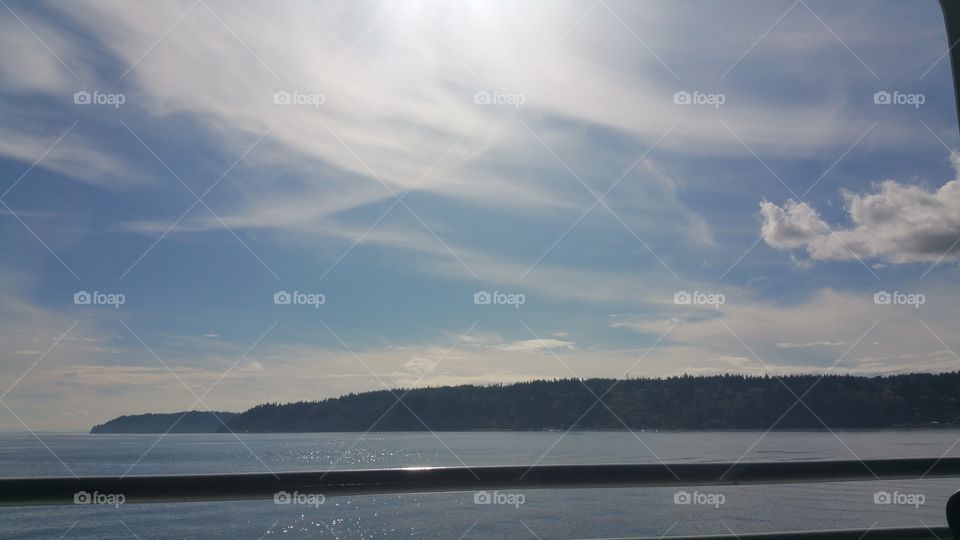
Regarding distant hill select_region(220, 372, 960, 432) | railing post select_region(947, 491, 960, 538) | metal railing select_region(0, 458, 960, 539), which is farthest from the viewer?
distant hill select_region(220, 372, 960, 432)

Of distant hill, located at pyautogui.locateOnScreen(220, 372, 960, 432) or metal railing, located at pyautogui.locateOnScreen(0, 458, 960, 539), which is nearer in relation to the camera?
metal railing, located at pyautogui.locateOnScreen(0, 458, 960, 539)

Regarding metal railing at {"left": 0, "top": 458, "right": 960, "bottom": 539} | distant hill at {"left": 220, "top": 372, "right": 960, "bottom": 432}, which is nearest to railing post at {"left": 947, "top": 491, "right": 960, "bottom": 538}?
metal railing at {"left": 0, "top": 458, "right": 960, "bottom": 539}

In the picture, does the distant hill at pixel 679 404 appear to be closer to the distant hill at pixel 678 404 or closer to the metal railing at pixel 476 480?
the distant hill at pixel 678 404

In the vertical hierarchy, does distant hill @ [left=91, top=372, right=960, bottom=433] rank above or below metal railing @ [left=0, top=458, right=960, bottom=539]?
above

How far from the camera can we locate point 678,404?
17.2m

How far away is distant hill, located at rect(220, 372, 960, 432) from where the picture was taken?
1568cm

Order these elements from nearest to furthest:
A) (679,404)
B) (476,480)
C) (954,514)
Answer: (954,514), (476,480), (679,404)

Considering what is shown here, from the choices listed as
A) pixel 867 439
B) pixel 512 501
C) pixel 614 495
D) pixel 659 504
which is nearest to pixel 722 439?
pixel 867 439

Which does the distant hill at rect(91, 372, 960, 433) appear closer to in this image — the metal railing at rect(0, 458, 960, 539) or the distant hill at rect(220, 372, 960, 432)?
the distant hill at rect(220, 372, 960, 432)

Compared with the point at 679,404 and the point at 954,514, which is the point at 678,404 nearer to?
the point at 679,404

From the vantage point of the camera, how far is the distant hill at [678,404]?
51.4ft

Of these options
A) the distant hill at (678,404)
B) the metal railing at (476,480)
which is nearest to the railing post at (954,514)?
the metal railing at (476,480)

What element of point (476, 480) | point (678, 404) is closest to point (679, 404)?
point (678, 404)

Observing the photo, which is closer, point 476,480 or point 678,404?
point 476,480
